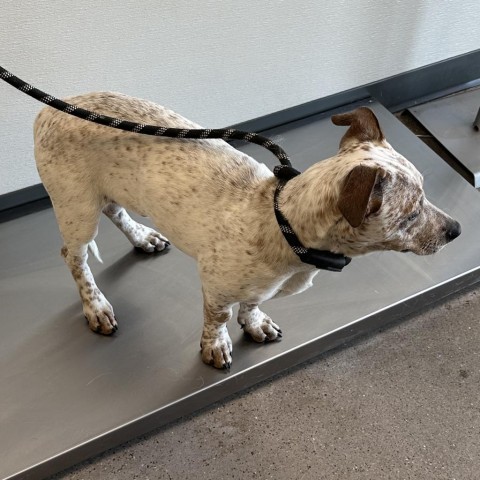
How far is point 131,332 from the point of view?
6.16 feet

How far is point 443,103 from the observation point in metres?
2.79

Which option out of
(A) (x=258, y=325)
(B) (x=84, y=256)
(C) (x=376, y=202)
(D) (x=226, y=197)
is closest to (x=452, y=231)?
(C) (x=376, y=202)

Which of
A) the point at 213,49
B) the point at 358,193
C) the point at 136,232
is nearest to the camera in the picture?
the point at 358,193

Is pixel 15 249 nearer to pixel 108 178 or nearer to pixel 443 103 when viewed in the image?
pixel 108 178

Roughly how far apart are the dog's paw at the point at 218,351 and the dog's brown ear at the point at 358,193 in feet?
2.54

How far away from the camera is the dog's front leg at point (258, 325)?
178 cm

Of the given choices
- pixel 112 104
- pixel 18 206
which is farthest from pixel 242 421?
pixel 18 206

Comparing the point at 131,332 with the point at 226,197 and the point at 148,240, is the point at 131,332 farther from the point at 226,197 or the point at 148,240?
the point at 226,197

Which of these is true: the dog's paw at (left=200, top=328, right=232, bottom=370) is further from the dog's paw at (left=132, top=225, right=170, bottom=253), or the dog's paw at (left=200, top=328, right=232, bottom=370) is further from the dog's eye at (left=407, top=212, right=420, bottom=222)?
the dog's eye at (left=407, top=212, right=420, bottom=222)

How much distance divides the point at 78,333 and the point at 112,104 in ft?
2.54

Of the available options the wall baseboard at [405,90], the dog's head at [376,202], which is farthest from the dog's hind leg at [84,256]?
the wall baseboard at [405,90]

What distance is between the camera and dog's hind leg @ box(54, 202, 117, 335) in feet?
5.10

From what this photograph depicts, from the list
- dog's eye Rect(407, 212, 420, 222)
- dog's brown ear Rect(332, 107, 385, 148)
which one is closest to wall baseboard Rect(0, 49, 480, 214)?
dog's brown ear Rect(332, 107, 385, 148)

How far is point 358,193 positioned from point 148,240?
1.12 meters
